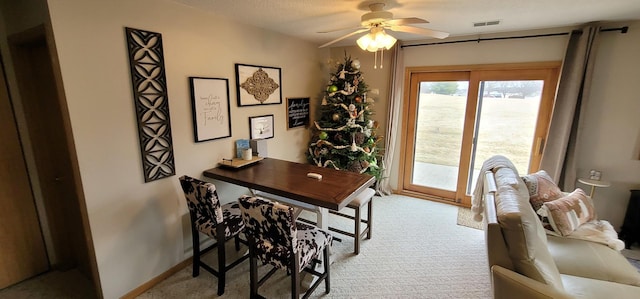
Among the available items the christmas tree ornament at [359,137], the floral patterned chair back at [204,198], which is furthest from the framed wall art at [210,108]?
the christmas tree ornament at [359,137]

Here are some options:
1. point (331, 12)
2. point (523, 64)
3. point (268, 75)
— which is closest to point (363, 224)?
point (268, 75)

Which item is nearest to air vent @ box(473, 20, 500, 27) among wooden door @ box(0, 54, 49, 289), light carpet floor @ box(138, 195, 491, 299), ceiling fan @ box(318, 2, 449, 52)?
ceiling fan @ box(318, 2, 449, 52)

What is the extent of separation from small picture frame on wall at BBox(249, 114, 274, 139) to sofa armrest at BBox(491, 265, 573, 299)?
2.54m

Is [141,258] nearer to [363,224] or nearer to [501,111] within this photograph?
[363,224]

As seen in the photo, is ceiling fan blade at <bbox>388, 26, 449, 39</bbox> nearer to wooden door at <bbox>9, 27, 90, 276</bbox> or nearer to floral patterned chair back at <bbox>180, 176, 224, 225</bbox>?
floral patterned chair back at <bbox>180, 176, 224, 225</bbox>

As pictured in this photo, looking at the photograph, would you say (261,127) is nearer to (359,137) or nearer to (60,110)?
(359,137)

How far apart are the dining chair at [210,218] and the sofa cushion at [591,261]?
249 cm

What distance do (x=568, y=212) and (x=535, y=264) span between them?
1182 millimetres

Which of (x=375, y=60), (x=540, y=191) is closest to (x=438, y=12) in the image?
(x=375, y=60)

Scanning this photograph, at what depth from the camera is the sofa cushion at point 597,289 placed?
5.15 feet

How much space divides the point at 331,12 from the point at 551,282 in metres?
2.46

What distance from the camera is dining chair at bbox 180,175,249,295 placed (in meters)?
2.03

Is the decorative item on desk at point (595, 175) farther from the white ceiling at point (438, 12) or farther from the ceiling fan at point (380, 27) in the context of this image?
the ceiling fan at point (380, 27)

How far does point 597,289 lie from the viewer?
1627mm
